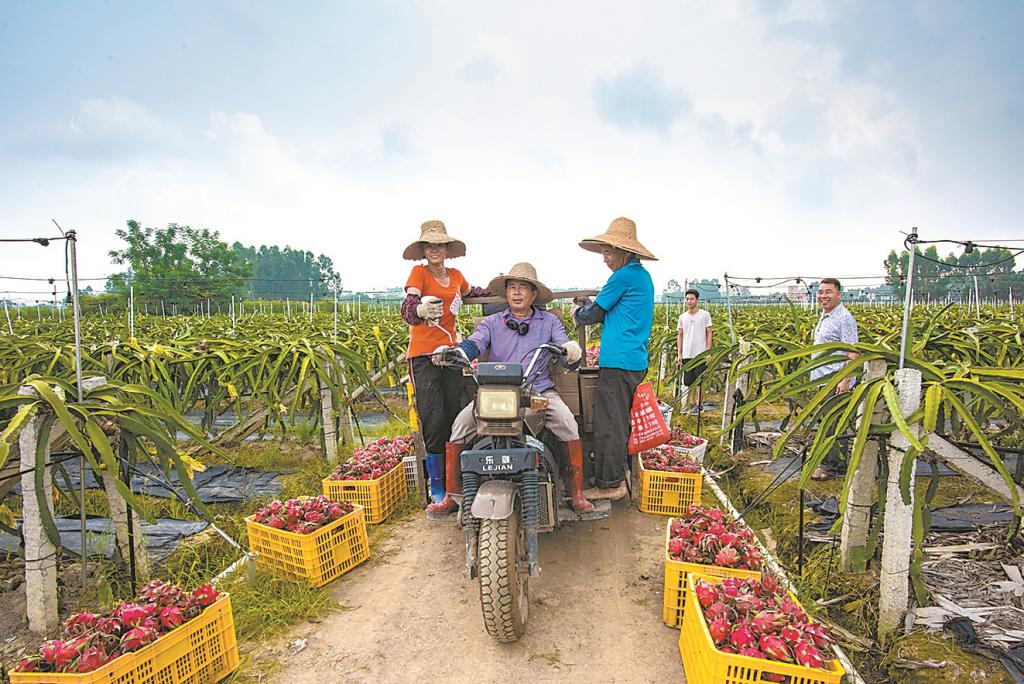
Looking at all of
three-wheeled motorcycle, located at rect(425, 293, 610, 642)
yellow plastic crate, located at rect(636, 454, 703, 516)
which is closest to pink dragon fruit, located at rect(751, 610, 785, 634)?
three-wheeled motorcycle, located at rect(425, 293, 610, 642)

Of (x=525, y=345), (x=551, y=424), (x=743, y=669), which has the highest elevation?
(x=525, y=345)

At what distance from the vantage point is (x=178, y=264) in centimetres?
4444

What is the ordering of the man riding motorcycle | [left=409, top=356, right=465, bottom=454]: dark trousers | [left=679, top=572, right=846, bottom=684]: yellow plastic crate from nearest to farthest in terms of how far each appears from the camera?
[left=679, top=572, right=846, bottom=684]: yellow plastic crate, the man riding motorcycle, [left=409, top=356, right=465, bottom=454]: dark trousers

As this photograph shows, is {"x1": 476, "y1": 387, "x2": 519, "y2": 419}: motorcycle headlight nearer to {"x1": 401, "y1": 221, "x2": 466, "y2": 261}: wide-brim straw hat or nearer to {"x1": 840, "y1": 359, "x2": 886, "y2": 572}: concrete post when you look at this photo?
{"x1": 401, "y1": 221, "x2": 466, "y2": 261}: wide-brim straw hat

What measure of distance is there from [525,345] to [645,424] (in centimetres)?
104

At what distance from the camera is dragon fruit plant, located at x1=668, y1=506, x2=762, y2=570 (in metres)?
2.73

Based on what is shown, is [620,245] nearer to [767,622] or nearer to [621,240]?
[621,240]

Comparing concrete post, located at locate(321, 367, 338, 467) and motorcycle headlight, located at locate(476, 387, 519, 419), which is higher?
motorcycle headlight, located at locate(476, 387, 519, 419)

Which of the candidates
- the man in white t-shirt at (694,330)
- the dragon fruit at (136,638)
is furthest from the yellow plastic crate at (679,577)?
the man in white t-shirt at (694,330)

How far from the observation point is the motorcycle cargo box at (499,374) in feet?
9.18

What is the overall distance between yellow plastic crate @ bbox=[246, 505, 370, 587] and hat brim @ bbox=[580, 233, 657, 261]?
92.6 inches

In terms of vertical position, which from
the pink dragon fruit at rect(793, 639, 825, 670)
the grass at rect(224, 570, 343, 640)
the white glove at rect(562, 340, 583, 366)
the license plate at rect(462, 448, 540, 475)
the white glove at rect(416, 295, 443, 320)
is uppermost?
the white glove at rect(416, 295, 443, 320)

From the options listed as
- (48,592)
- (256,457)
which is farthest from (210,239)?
(48,592)

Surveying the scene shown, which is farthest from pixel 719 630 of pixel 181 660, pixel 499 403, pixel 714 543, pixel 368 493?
pixel 368 493
